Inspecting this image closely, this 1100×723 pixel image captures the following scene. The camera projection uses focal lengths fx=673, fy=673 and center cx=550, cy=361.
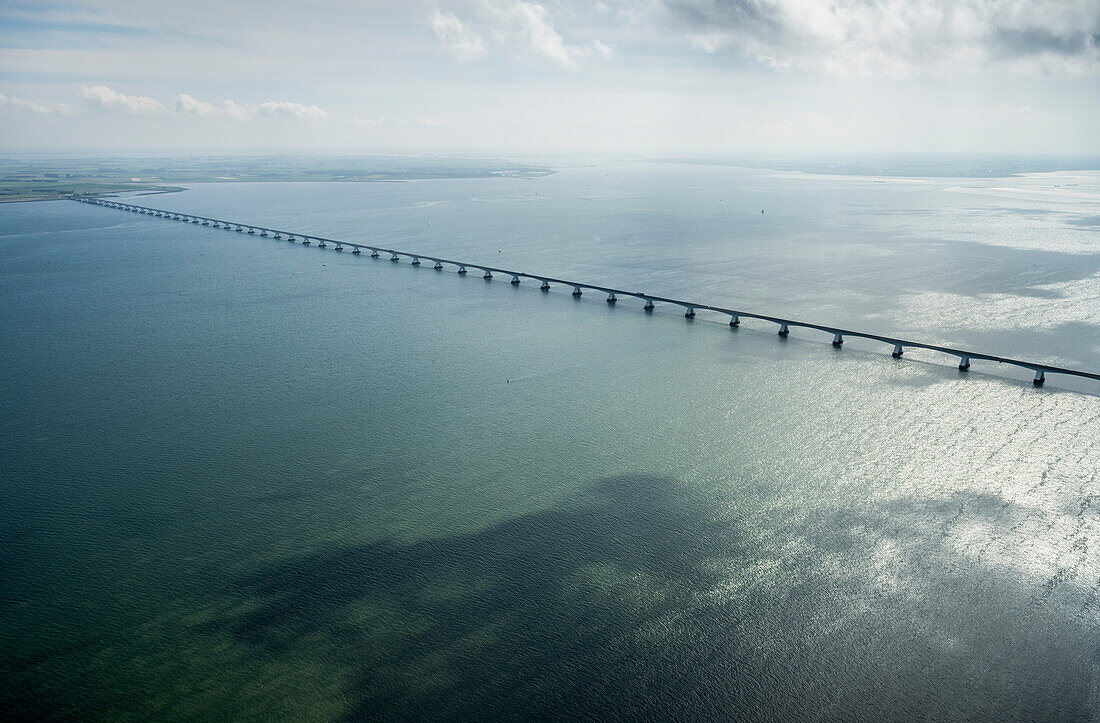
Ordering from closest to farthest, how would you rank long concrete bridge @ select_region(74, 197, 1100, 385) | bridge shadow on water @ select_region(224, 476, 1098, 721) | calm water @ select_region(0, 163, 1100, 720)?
bridge shadow on water @ select_region(224, 476, 1098, 721), calm water @ select_region(0, 163, 1100, 720), long concrete bridge @ select_region(74, 197, 1100, 385)

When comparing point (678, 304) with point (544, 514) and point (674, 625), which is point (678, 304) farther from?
point (674, 625)

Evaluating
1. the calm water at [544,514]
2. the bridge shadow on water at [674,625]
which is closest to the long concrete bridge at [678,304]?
the calm water at [544,514]

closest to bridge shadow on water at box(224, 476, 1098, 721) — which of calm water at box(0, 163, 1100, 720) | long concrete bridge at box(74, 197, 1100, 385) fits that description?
calm water at box(0, 163, 1100, 720)

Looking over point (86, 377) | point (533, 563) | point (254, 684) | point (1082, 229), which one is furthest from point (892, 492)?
point (1082, 229)

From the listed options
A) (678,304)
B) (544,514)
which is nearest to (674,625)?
(544,514)

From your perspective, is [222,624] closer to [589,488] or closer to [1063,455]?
[589,488]

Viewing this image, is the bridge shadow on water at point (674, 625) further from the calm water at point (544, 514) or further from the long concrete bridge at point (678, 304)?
the long concrete bridge at point (678, 304)

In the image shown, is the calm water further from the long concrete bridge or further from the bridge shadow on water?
the long concrete bridge
